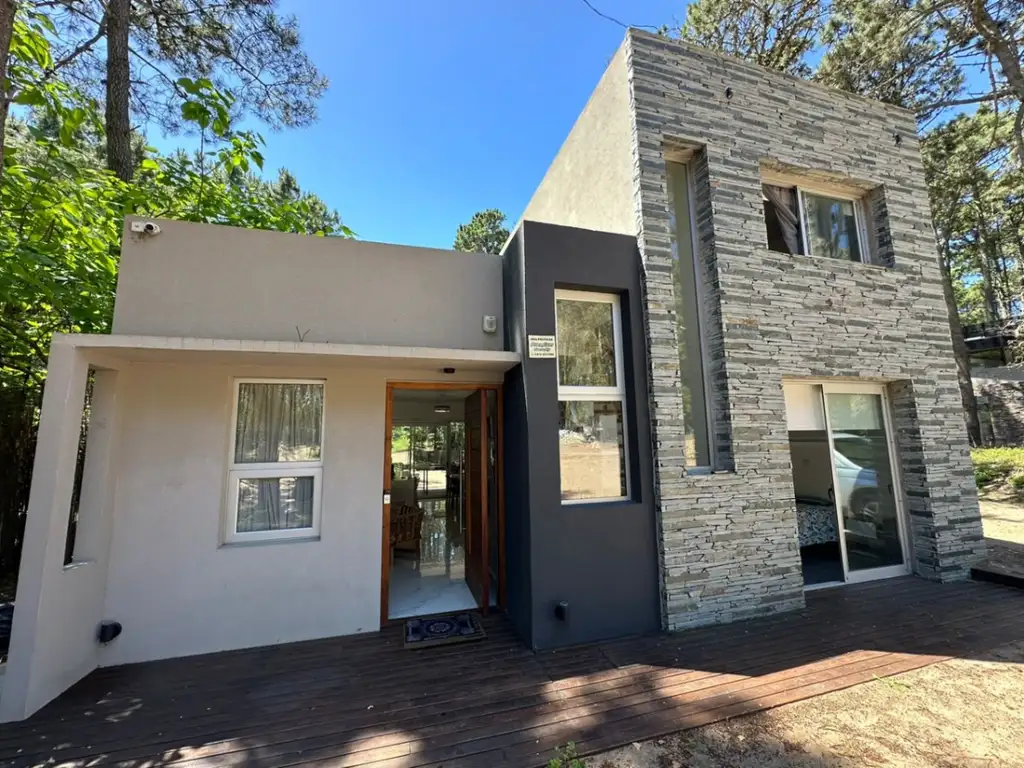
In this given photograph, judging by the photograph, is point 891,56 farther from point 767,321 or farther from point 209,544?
point 209,544

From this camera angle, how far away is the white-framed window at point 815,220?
5.27 meters

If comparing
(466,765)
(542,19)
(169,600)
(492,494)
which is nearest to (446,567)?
(492,494)

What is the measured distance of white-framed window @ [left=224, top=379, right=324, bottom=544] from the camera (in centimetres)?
412

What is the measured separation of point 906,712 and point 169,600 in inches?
225

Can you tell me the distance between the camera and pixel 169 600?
3.73 meters

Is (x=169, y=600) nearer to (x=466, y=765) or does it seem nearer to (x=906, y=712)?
(x=466, y=765)

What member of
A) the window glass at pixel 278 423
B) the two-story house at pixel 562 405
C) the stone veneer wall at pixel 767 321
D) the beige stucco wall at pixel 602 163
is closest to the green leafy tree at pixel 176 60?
the two-story house at pixel 562 405

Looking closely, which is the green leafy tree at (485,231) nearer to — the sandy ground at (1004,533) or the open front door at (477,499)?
the open front door at (477,499)

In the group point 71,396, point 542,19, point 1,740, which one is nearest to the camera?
point 1,740

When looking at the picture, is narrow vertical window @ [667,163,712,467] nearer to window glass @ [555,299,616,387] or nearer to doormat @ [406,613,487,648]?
window glass @ [555,299,616,387]

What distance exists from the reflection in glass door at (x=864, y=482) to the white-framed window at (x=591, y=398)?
294cm

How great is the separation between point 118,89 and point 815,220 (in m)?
10.0

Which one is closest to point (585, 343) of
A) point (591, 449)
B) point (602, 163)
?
point (591, 449)

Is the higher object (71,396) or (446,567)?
(71,396)
